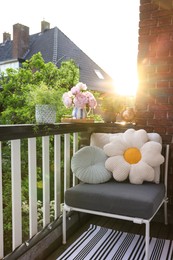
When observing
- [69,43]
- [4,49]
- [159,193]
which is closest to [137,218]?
[159,193]

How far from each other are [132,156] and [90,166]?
364 millimetres

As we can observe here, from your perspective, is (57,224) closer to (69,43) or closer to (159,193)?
(159,193)

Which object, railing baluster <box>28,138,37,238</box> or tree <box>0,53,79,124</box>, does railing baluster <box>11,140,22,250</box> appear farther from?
tree <box>0,53,79,124</box>

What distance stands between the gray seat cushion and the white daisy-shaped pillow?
0.29 ft

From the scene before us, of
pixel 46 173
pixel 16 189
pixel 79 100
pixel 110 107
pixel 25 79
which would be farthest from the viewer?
pixel 25 79

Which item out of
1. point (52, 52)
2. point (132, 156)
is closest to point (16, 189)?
point (132, 156)

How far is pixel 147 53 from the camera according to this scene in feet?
8.96

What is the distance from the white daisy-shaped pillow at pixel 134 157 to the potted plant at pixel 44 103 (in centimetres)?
62

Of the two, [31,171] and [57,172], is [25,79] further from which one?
[31,171]

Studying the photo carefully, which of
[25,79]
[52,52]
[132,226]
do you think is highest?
[52,52]

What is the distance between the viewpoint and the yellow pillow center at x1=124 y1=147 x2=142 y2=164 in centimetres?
225

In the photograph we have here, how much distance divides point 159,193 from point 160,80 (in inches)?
47.3

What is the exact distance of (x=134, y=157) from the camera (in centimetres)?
A: 226

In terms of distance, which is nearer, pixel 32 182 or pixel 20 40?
pixel 32 182
